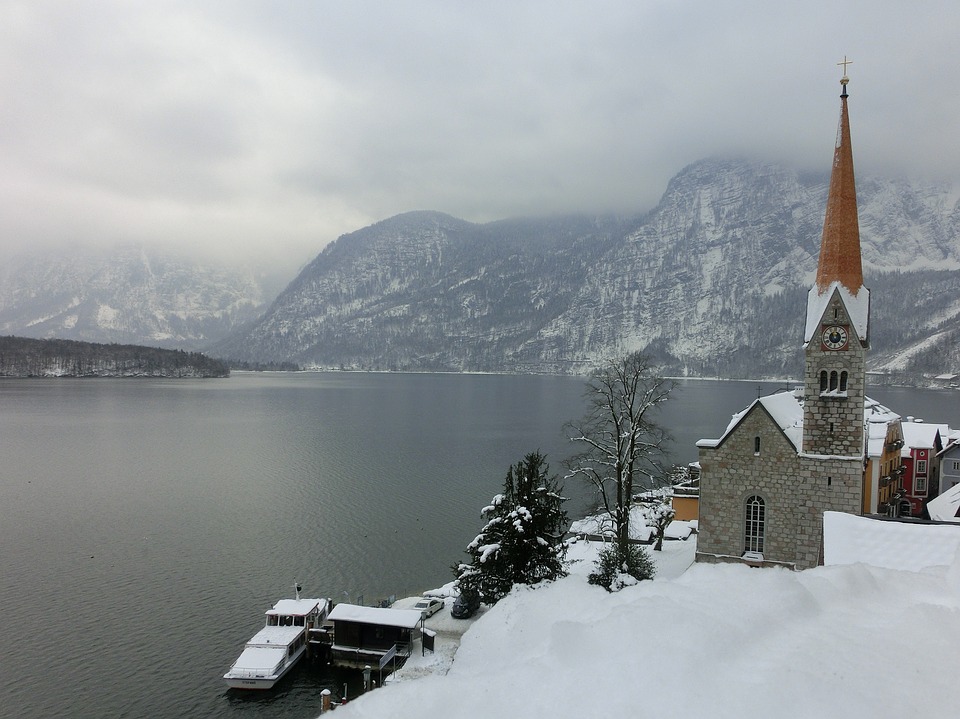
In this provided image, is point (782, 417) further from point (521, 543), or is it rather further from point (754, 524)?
point (521, 543)

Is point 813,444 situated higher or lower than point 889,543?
higher

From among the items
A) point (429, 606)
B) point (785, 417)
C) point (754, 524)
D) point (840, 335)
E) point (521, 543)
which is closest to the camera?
point (521, 543)

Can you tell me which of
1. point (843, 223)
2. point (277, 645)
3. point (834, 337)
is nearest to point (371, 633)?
point (277, 645)

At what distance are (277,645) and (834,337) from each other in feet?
93.2

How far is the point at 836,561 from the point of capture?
15070 mm

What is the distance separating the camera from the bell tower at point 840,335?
24922 mm

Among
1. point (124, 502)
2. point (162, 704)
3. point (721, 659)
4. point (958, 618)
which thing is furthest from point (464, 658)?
point (124, 502)

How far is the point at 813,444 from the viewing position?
83.9ft

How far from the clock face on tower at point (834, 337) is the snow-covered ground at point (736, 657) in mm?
15505

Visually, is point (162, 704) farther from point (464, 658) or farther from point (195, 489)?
point (195, 489)

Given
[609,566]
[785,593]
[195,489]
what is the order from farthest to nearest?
[195,489] < [609,566] < [785,593]

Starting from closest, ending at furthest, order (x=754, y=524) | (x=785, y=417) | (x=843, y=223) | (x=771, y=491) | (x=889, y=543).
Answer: (x=889, y=543), (x=843, y=223), (x=771, y=491), (x=754, y=524), (x=785, y=417)

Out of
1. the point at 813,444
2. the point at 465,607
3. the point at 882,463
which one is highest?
the point at 813,444

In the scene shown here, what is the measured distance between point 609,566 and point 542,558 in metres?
2.75
